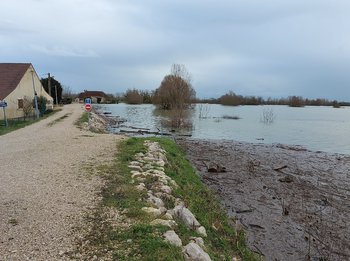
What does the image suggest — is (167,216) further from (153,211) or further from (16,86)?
(16,86)

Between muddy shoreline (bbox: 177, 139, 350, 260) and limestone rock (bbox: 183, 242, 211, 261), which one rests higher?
limestone rock (bbox: 183, 242, 211, 261)

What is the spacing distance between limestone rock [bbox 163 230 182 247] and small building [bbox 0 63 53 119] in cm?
2876

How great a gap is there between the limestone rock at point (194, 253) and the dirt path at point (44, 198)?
1693 mm

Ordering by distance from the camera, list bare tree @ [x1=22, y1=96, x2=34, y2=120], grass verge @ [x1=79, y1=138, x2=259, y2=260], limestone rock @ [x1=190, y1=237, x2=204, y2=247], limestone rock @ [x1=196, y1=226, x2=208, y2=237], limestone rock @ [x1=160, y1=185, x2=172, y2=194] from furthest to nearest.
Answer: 1. bare tree @ [x1=22, y1=96, x2=34, y2=120]
2. limestone rock @ [x1=160, y1=185, x2=172, y2=194]
3. limestone rock @ [x1=196, y1=226, x2=208, y2=237]
4. limestone rock @ [x1=190, y1=237, x2=204, y2=247]
5. grass verge @ [x1=79, y1=138, x2=259, y2=260]

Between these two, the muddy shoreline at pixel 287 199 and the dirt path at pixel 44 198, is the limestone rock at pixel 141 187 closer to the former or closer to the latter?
the dirt path at pixel 44 198

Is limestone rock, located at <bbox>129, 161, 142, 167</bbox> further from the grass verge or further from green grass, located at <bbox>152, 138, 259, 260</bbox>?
green grass, located at <bbox>152, 138, 259, 260</bbox>

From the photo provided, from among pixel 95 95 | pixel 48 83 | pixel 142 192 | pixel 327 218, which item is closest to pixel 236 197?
pixel 327 218

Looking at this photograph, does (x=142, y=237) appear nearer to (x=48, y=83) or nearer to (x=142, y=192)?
(x=142, y=192)

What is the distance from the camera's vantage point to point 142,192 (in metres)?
7.80

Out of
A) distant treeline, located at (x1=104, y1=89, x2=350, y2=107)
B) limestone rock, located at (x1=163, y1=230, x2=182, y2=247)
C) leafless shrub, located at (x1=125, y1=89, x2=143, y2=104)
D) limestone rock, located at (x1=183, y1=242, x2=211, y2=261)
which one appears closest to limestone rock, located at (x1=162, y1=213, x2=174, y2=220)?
limestone rock, located at (x1=163, y1=230, x2=182, y2=247)

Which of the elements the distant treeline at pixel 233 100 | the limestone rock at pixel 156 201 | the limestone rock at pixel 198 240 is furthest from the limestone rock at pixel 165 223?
the distant treeline at pixel 233 100

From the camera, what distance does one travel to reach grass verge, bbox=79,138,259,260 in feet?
16.2

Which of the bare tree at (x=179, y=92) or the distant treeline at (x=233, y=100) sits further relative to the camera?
the distant treeline at (x=233, y=100)

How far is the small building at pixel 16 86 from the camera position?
103 feet
